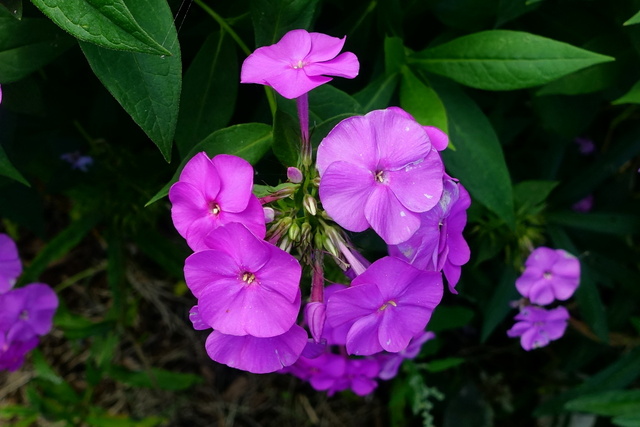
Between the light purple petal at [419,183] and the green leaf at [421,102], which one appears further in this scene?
the green leaf at [421,102]

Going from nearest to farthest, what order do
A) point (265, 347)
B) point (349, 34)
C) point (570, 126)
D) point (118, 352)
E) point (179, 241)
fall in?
point (265, 347) → point (349, 34) → point (570, 126) → point (179, 241) → point (118, 352)

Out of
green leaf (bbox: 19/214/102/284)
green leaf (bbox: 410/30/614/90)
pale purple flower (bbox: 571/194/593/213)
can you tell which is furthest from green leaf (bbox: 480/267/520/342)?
green leaf (bbox: 19/214/102/284)

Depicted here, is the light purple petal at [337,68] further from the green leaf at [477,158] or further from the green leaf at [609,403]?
the green leaf at [609,403]

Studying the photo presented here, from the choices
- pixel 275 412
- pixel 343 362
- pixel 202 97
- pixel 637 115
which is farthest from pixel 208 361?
pixel 637 115

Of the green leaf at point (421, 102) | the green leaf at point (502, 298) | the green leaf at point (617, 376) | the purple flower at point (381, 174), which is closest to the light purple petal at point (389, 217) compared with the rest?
the purple flower at point (381, 174)

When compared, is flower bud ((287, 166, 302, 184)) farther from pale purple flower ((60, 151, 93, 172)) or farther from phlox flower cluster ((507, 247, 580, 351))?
pale purple flower ((60, 151, 93, 172))

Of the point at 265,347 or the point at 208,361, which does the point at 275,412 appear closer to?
the point at 208,361
